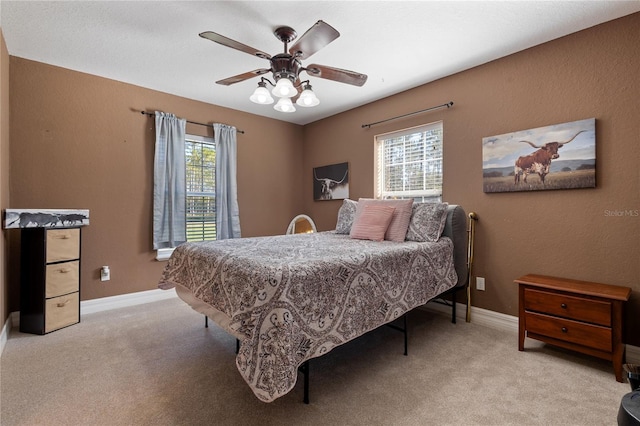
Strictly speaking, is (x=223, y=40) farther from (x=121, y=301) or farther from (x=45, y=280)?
(x=121, y=301)

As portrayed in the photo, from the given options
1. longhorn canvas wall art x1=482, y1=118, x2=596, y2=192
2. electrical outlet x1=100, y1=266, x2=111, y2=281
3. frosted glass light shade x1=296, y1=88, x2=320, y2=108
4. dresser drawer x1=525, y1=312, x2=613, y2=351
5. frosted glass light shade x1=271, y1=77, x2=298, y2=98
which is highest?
frosted glass light shade x1=296, y1=88, x2=320, y2=108

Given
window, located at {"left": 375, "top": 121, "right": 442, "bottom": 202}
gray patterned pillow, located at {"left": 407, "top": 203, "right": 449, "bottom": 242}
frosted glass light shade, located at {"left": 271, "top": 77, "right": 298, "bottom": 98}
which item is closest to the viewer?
frosted glass light shade, located at {"left": 271, "top": 77, "right": 298, "bottom": 98}

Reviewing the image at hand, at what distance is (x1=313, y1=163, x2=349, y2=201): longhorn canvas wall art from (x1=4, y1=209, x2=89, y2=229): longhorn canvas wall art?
2.94 metres

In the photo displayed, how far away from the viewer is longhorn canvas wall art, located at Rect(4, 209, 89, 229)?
239 centimetres

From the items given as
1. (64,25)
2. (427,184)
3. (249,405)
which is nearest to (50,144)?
(64,25)

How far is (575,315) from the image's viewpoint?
2031mm

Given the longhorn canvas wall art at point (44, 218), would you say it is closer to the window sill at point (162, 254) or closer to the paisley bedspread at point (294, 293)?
the window sill at point (162, 254)

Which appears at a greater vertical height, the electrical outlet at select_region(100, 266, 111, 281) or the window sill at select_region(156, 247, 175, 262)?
the window sill at select_region(156, 247, 175, 262)

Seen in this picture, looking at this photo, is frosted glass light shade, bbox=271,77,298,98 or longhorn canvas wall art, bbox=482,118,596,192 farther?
longhorn canvas wall art, bbox=482,118,596,192

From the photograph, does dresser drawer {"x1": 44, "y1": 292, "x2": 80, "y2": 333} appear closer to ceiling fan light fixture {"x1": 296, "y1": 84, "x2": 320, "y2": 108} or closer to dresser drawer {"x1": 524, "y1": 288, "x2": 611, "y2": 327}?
ceiling fan light fixture {"x1": 296, "y1": 84, "x2": 320, "y2": 108}

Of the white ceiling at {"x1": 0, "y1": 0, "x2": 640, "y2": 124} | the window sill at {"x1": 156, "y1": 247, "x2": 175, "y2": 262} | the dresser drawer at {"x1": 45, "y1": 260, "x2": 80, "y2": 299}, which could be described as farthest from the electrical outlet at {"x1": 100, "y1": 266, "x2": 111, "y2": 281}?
the white ceiling at {"x1": 0, "y1": 0, "x2": 640, "y2": 124}

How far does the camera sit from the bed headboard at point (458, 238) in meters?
2.82

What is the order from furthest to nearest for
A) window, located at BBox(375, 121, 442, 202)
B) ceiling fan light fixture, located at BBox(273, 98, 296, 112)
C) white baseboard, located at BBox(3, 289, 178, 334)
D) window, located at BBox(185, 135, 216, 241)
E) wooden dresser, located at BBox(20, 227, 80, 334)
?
1. window, located at BBox(185, 135, 216, 241)
2. window, located at BBox(375, 121, 442, 202)
3. white baseboard, located at BBox(3, 289, 178, 334)
4. wooden dresser, located at BBox(20, 227, 80, 334)
5. ceiling fan light fixture, located at BBox(273, 98, 296, 112)

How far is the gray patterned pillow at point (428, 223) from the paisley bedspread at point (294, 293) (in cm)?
26
